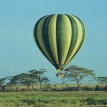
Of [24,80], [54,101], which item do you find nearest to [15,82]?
[24,80]

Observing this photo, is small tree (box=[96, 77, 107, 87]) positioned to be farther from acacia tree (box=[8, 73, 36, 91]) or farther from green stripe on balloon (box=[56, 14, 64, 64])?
green stripe on balloon (box=[56, 14, 64, 64])

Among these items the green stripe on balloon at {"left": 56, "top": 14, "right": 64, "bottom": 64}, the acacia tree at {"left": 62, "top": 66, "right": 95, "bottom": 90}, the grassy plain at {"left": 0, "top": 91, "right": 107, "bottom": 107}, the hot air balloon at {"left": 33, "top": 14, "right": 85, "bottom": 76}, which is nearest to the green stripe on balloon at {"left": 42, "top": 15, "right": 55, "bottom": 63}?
the hot air balloon at {"left": 33, "top": 14, "right": 85, "bottom": 76}

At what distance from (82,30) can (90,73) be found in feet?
258

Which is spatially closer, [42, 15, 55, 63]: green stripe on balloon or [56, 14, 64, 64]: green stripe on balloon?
[42, 15, 55, 63]: green stripe on balloon

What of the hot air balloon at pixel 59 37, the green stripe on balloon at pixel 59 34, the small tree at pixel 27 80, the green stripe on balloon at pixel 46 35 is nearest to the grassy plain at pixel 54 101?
the hot air balloon at pixel 59 37

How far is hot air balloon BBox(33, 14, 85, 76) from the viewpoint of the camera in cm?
3828

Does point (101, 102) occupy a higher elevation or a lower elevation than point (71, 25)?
lower

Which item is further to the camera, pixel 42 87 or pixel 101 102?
pixel 42 87

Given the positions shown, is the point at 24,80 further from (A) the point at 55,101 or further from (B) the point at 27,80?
(A) the point at 55,101

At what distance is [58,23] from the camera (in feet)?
127

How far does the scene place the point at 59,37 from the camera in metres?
38.6

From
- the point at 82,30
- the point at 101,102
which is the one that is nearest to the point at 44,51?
the point at 82,30

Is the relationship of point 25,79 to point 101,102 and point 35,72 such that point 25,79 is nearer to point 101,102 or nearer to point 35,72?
point 35,72

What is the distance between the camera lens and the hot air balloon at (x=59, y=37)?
1507 inches
